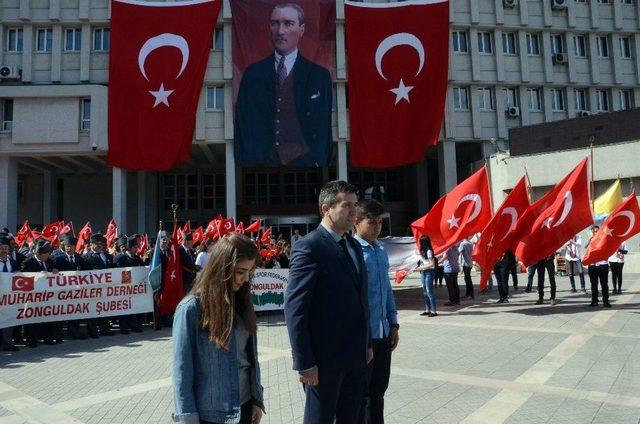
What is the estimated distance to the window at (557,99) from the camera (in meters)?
31.8

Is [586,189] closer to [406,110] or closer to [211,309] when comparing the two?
[211,309]

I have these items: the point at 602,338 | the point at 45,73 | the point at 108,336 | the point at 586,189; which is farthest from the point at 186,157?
the point at 602,338

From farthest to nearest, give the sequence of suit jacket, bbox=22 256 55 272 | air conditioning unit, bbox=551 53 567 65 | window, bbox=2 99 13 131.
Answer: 1. air conditioning unit, bbox=551 53 567 65
2. window, bbox=2 99 13 131
3. suit jacket, bbox=22 256 55 272

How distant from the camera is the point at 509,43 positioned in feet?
103

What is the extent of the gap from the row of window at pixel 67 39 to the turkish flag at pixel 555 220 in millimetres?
22872

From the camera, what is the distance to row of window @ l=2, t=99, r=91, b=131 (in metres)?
26.7

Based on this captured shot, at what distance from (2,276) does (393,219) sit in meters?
28.9

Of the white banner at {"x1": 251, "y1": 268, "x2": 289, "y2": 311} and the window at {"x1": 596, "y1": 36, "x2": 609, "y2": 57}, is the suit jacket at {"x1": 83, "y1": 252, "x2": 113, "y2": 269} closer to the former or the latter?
the white banner at {"x1": 251, "y1": 268, "x2": 289, "y2": 311}

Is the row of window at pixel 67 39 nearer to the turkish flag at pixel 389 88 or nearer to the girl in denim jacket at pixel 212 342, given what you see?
the turkish flag at pixel 389 88

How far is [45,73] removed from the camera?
1101 inches

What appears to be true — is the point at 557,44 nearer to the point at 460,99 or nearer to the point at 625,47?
the point at 625,47

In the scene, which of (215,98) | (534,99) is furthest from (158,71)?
(534,99)

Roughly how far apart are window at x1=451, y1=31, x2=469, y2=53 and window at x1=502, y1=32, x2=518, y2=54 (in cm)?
281

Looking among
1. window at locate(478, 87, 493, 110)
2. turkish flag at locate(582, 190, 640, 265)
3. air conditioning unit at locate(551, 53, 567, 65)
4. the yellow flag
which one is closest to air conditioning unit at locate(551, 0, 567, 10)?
air conditioning unit at locate(551, 53, 567, 65)
